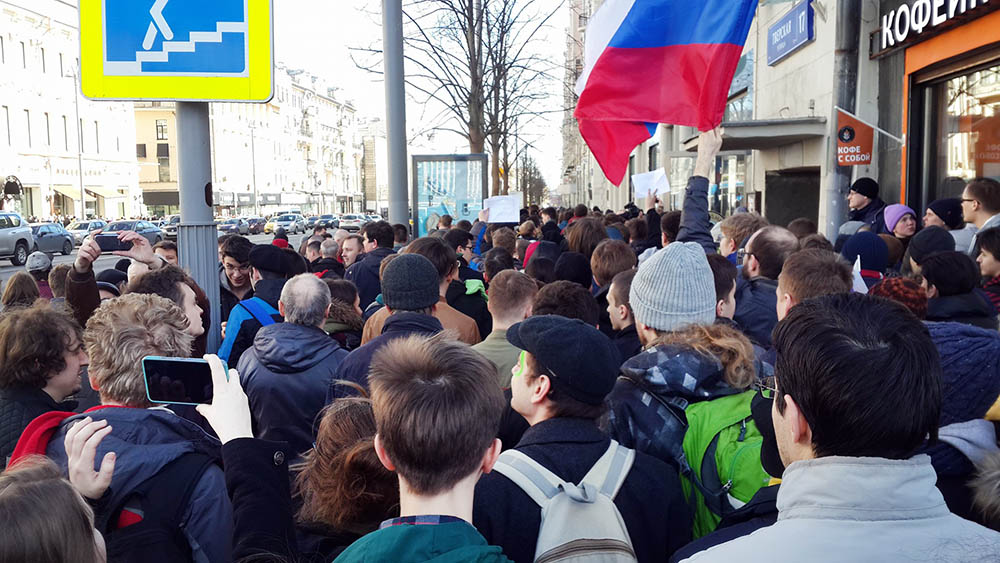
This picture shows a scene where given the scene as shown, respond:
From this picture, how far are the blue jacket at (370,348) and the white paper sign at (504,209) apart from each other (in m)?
8.38

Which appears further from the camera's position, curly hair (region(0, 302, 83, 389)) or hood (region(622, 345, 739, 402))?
curly hair (region(0, 302, 83, 389))

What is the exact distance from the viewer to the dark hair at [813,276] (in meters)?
3.78

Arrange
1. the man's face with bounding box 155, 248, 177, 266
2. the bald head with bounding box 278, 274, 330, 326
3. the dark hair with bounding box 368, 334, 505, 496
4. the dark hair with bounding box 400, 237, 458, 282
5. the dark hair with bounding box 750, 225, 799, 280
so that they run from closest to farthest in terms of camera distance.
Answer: the dark hair with bounding box 368, 334, 505, 496 → the bald head with bounding box 278, 274, 330, 326 → the dark hair with bounding box 750, 225, 799, 280 → the dark hair with bounding box 400, 237, 458, 282 → the man's face with bounding box 155, 248, 177, 266

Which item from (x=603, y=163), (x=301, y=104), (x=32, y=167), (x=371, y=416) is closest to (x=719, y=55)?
(x=603, y=163)

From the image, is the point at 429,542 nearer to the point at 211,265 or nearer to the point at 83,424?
the point at 83,424

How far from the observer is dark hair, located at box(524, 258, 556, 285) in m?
6.88

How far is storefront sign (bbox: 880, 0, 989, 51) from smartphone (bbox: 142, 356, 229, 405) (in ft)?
30.5

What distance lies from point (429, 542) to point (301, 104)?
124 metres

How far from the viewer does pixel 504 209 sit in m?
13.0

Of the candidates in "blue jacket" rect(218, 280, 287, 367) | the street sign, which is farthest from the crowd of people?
the street sign

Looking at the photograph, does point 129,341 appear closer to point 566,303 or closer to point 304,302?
point 304,302

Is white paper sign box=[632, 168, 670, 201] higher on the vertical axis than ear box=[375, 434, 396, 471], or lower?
higher

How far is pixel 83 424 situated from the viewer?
2.29m

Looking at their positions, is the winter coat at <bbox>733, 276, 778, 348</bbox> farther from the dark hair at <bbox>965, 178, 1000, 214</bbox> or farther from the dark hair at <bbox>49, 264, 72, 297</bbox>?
the dark hair at <bbox>49, 264, 72, 297</bbox>
